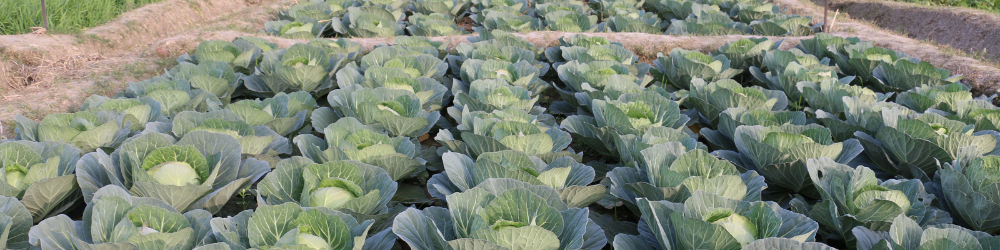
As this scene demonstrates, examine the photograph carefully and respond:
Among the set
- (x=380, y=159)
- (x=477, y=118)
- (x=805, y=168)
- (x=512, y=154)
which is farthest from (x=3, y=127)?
(x=805, y=168)

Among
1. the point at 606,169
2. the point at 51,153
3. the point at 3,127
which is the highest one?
the point at 51,153

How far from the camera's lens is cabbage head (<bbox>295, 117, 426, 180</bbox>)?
3.05 metres

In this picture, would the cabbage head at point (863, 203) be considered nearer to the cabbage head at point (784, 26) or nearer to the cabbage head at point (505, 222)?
the cabbage head at point (505, 222)

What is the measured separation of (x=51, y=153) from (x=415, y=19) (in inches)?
187

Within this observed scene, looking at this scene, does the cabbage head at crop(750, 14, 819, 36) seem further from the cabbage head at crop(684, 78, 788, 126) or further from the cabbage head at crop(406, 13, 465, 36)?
the cabbage head at crop(406, 13, 465, 36)

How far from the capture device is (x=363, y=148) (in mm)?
3119

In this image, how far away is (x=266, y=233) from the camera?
2.33 metres

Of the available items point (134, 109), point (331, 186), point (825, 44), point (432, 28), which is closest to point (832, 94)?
point (825, 44)

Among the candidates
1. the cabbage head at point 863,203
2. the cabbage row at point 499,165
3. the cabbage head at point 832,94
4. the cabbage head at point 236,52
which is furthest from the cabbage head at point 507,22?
the cabbage head at point 863,203

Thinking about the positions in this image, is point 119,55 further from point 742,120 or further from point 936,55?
point 936,55

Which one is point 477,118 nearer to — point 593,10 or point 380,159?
point 380,159

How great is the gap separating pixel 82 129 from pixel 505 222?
254 centimetres

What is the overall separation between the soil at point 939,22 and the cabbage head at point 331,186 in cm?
794

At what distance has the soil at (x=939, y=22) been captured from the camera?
333 inches
